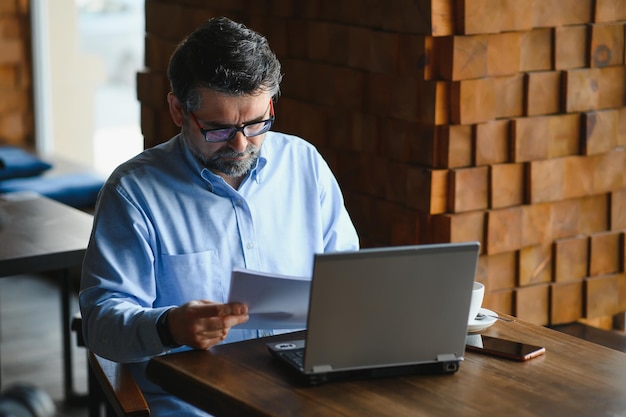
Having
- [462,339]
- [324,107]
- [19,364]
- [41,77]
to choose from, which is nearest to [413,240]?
[324,107]

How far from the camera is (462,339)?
1714 millimetres

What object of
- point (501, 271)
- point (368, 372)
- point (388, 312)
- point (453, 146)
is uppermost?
point (453, 146)

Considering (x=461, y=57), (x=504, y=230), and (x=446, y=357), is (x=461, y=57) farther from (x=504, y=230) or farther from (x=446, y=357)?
(x=446, y=357)

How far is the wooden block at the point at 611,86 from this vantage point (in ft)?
9.37

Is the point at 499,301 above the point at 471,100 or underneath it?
underneath

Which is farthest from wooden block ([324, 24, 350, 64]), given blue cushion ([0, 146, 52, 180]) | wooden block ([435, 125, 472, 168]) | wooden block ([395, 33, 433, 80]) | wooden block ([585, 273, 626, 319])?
blue cushion ([0, 146, 52, 180])

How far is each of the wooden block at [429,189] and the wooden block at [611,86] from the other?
56 cm

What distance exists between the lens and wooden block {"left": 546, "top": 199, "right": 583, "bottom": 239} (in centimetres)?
290

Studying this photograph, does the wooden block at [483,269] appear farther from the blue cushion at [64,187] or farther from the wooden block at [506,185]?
the blue cushion at [64,187]

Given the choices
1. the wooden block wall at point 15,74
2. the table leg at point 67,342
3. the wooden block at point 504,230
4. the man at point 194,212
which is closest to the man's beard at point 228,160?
the man at point 194,212

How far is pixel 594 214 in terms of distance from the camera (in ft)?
9.81

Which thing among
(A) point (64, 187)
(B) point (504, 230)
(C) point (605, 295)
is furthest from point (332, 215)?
(A) point (64, 187)

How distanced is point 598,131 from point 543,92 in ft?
0.77

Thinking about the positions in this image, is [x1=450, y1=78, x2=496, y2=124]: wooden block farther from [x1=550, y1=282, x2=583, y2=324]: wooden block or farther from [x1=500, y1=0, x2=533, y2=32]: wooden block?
[x1=550, y1=282, x2=583, y2=324]: wooden block
